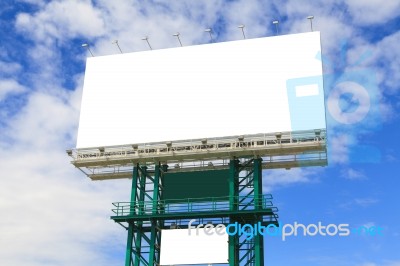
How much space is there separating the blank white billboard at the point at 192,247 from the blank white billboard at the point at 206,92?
29.5ft

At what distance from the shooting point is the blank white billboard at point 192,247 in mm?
48719

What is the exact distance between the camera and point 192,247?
4944 centimetres

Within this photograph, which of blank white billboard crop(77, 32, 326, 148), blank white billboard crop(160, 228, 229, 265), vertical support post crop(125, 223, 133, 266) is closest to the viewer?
blank white billboard crop(160, 228, 229, 265)

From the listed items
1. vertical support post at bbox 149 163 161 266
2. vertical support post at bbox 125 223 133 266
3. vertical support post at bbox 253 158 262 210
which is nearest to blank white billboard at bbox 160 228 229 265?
vertical support post at bbox 149 163 161 266

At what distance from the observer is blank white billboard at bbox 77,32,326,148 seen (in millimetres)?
52500

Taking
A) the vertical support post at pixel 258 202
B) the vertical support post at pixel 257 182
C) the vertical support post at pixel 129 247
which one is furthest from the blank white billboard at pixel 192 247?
the vertical support post at pixel 257 182

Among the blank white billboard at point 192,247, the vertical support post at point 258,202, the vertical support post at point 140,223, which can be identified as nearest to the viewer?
the vertical support post at point 258,202

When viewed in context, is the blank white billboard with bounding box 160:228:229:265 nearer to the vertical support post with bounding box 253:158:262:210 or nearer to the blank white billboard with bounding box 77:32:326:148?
the vertical support post with bounding box 253:158:262:210

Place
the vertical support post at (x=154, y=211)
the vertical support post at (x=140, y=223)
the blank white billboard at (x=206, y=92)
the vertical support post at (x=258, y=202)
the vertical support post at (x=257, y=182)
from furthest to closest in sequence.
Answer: the blank white billboard at (x=206, y=92), the vertical support post at (x=140, y=223), the vertical support post at (x=154, y=211), the vertical support post at (x=257, y=182), the vertical support post at (x=258, y=202)

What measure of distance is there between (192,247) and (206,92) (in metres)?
14.6

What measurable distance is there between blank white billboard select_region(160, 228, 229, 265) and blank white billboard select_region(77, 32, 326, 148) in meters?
8.98

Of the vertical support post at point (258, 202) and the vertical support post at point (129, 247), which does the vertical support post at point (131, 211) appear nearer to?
the vertical support post at point (129, 247)

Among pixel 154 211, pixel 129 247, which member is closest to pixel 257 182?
pixel 154 211

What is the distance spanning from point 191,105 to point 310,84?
36.3 ft
